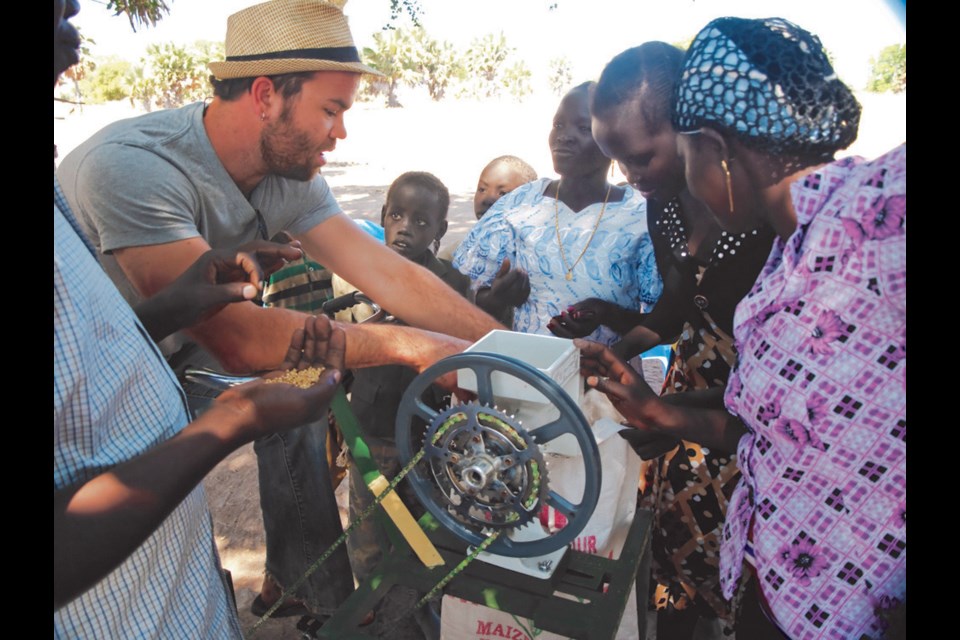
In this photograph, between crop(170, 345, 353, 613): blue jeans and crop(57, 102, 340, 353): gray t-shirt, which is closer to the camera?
crop(57, 102, 340, 353): gray t-shirt

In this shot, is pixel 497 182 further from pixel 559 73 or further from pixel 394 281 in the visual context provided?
pixel 559 73

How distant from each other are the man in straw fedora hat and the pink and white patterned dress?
770 mm

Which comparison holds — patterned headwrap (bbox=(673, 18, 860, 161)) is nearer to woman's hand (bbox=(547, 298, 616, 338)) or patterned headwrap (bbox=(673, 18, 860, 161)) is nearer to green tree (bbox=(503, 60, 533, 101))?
woman's hand (bbox=(547, 298, 616, 338))

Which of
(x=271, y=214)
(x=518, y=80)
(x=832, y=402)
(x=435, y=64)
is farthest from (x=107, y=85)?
(x=832, y=402)

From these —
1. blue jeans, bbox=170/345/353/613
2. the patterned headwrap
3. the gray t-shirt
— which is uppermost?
→ the patterned headwrap

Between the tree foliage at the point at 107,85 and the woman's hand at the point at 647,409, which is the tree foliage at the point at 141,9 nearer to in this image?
the woman's hand at the point at 647,409

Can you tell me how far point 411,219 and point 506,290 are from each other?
569 millimetres

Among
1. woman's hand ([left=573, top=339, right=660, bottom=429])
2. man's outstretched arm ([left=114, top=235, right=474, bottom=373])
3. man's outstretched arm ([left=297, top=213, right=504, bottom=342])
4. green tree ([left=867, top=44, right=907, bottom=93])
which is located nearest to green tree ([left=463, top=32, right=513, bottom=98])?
man's outstretched arm ([left=297, top=213, right=504, bottom=342])

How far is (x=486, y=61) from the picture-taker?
117 ft

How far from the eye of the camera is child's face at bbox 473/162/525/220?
10.8 ft

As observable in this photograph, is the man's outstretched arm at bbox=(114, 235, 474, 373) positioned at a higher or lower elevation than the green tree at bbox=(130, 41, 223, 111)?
lower
